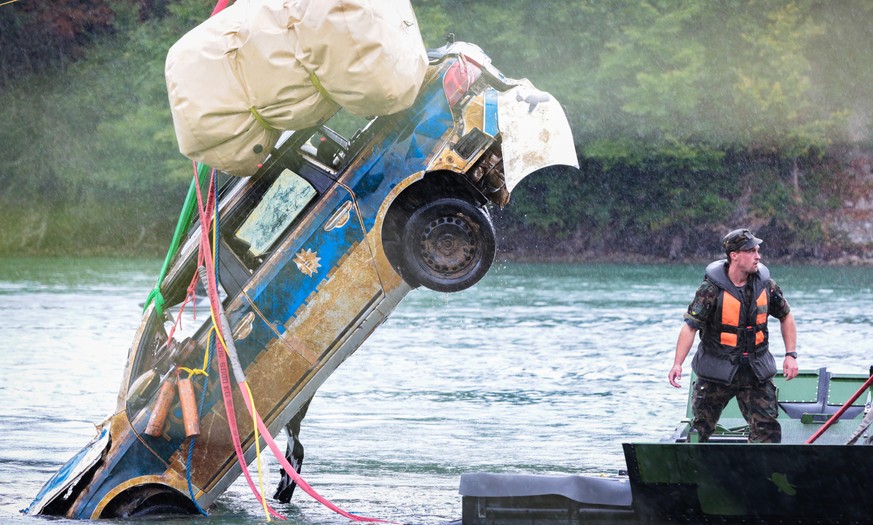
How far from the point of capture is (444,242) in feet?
26.5

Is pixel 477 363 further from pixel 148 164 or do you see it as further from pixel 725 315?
pixel 148 164

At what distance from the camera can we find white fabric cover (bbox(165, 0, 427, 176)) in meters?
7.42

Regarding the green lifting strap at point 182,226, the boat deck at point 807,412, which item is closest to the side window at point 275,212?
the green lifting strap at point 182,226

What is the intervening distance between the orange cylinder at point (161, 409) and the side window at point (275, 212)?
88 centimetres

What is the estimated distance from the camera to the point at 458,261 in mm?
8094

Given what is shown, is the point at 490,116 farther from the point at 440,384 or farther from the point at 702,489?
the point at 440,384

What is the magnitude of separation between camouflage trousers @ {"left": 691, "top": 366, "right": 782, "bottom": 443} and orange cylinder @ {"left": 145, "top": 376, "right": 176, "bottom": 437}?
3013mm

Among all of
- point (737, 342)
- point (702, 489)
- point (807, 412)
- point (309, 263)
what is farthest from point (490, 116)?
point (807, 412)

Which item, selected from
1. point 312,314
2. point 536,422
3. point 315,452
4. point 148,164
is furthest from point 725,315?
point 148,164

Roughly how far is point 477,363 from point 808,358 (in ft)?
13.5

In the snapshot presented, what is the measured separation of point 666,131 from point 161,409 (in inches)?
1471

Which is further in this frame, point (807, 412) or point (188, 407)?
point (807, 412)

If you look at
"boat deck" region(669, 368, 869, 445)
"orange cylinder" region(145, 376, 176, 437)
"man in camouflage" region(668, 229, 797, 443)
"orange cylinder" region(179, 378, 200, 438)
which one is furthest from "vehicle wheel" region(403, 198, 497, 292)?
"boat deck" region(669, 368, 869, 445)

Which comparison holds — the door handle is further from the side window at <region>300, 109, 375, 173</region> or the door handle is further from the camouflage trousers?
the camouflage trousers
